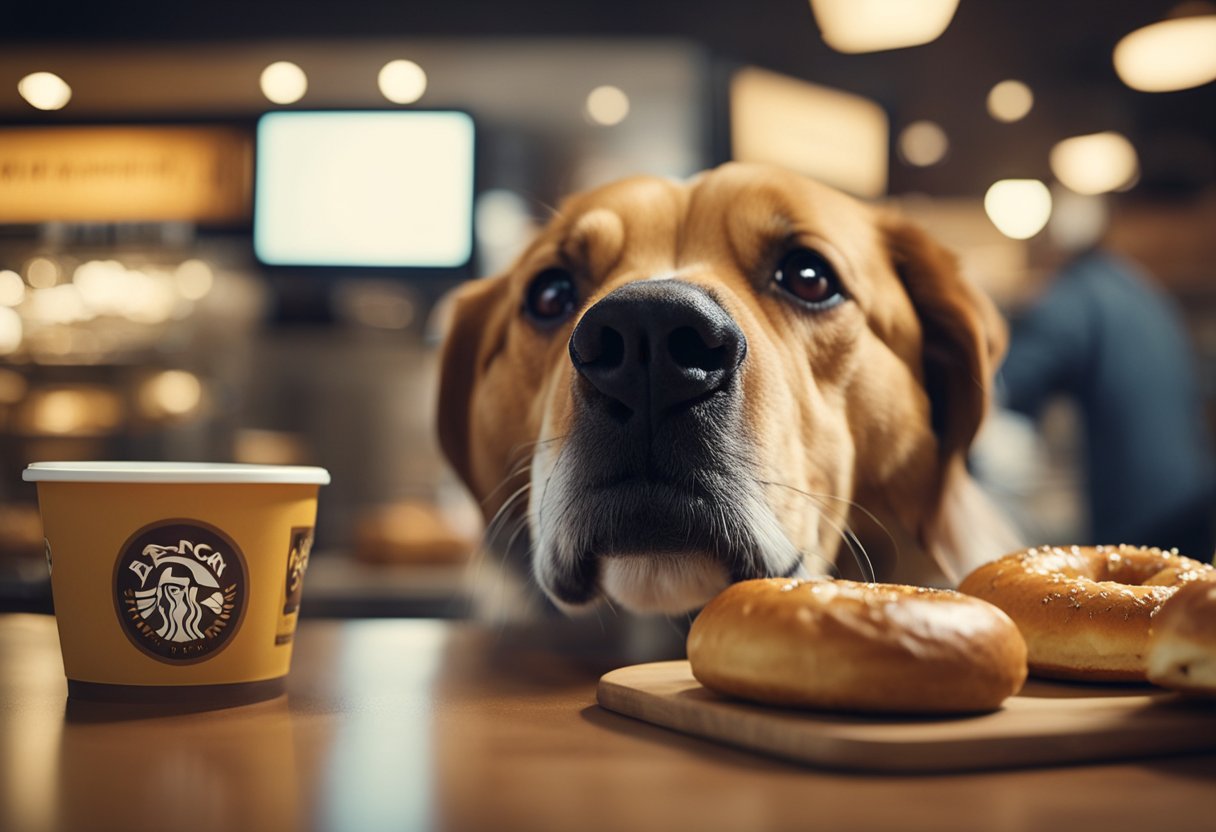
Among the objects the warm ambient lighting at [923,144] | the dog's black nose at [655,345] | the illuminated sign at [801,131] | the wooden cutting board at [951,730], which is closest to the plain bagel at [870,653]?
the wooden cutting board at [951,730]

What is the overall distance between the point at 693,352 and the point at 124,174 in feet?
7.75

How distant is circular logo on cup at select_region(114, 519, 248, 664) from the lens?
927mm

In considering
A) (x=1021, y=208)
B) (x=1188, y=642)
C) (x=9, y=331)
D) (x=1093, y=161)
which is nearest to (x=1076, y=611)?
(x=1188, y=642)

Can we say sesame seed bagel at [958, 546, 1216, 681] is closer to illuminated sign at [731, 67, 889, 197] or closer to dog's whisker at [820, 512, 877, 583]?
dog's whisker at [820, 512, 877, 583]

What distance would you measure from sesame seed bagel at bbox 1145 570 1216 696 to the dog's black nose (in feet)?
1.76

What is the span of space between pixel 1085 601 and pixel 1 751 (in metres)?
0.91

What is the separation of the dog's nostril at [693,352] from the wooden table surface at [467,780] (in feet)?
1.37

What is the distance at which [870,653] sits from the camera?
0.79 meters

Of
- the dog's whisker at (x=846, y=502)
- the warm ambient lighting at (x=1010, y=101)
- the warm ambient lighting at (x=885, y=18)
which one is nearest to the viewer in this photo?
the dog's whisker at (x=846, y=502)

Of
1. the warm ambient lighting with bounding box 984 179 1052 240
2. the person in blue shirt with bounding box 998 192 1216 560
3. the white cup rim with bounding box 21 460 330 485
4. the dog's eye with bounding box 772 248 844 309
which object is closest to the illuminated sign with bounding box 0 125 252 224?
the dog's eye with bounding box 772 248 844 309

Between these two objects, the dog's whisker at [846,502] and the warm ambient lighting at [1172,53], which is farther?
the warm ambient lighting at [1172,53]

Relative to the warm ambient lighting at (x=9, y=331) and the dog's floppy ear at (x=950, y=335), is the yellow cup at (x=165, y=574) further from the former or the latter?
the warm ambient lighting at (x=9, y=331)

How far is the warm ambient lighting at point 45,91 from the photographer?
324cm

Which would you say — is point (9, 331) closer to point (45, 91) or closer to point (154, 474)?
point (45, 91)
